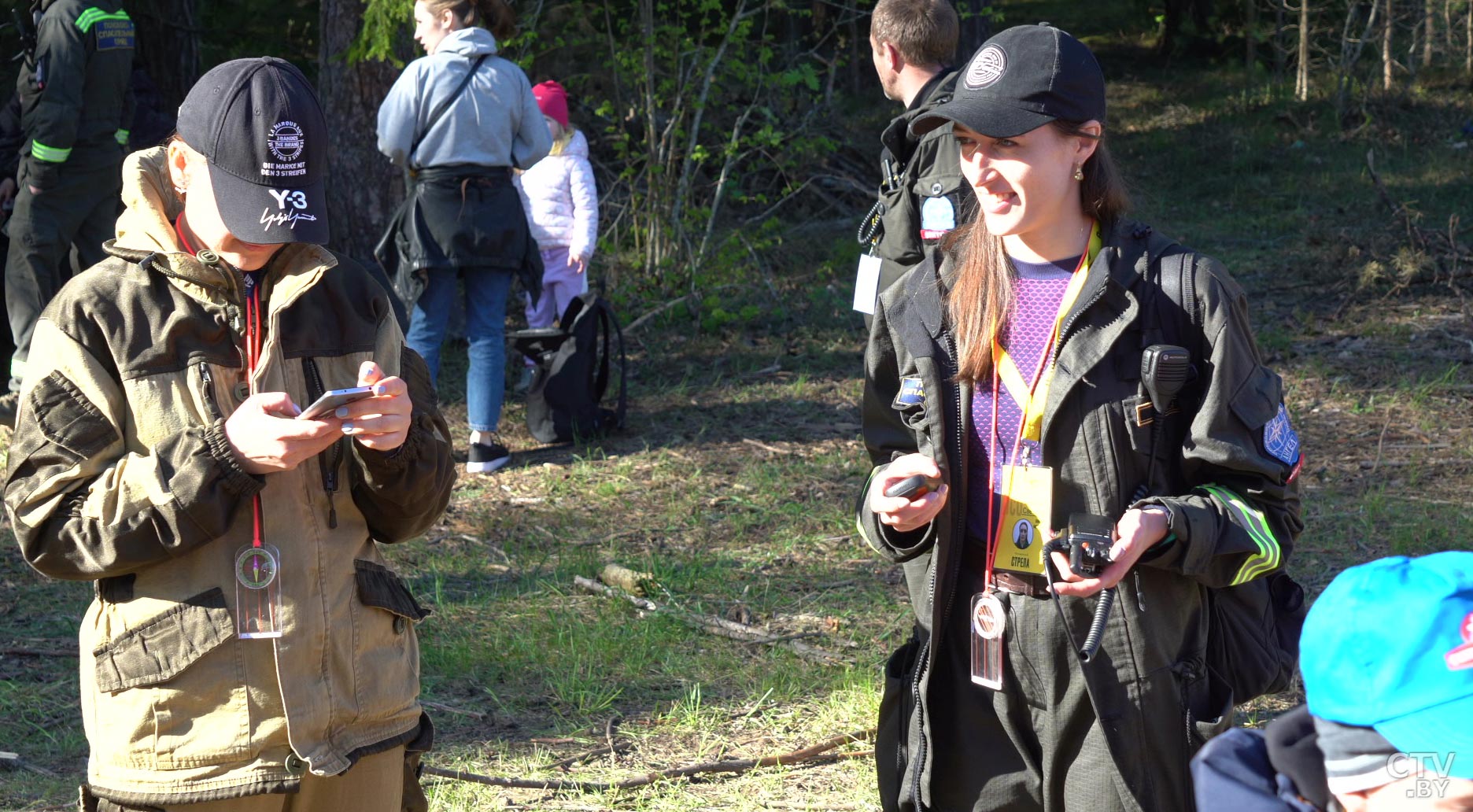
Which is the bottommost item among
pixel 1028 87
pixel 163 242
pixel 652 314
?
pixel 652 314

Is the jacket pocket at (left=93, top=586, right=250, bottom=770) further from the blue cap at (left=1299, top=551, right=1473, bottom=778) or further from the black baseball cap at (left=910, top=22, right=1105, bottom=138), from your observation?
the blue cap at (left=1299, top=551, right=1473, bottom=778)

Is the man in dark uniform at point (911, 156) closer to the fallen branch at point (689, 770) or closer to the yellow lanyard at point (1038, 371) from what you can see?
the fallen branch at point (689, 770)

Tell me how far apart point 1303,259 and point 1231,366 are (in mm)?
9376

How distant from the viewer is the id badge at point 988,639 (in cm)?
246

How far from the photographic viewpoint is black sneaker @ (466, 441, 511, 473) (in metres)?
6.96

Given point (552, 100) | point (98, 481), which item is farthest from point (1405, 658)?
point (552, 100)

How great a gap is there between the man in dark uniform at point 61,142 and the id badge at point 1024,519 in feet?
21.8

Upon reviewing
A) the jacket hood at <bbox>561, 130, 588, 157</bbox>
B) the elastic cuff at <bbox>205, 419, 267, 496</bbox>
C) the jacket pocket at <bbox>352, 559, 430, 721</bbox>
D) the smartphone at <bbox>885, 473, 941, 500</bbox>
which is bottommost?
the jacket pocket at <bbox>352, 559, 430, 721</bbox>

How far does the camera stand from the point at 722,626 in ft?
16.9

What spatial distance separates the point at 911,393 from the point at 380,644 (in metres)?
1.05

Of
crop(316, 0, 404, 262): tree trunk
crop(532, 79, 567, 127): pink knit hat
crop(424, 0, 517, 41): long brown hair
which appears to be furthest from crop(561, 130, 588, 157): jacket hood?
crop(316, 0, 404, 262): tree trunk

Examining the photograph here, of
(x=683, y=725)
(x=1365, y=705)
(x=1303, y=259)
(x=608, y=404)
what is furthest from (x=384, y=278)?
(x=1303, y=259)

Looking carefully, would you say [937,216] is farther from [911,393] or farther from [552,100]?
[552,100]

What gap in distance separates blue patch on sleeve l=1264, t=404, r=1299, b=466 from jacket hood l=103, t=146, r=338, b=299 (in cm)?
165
